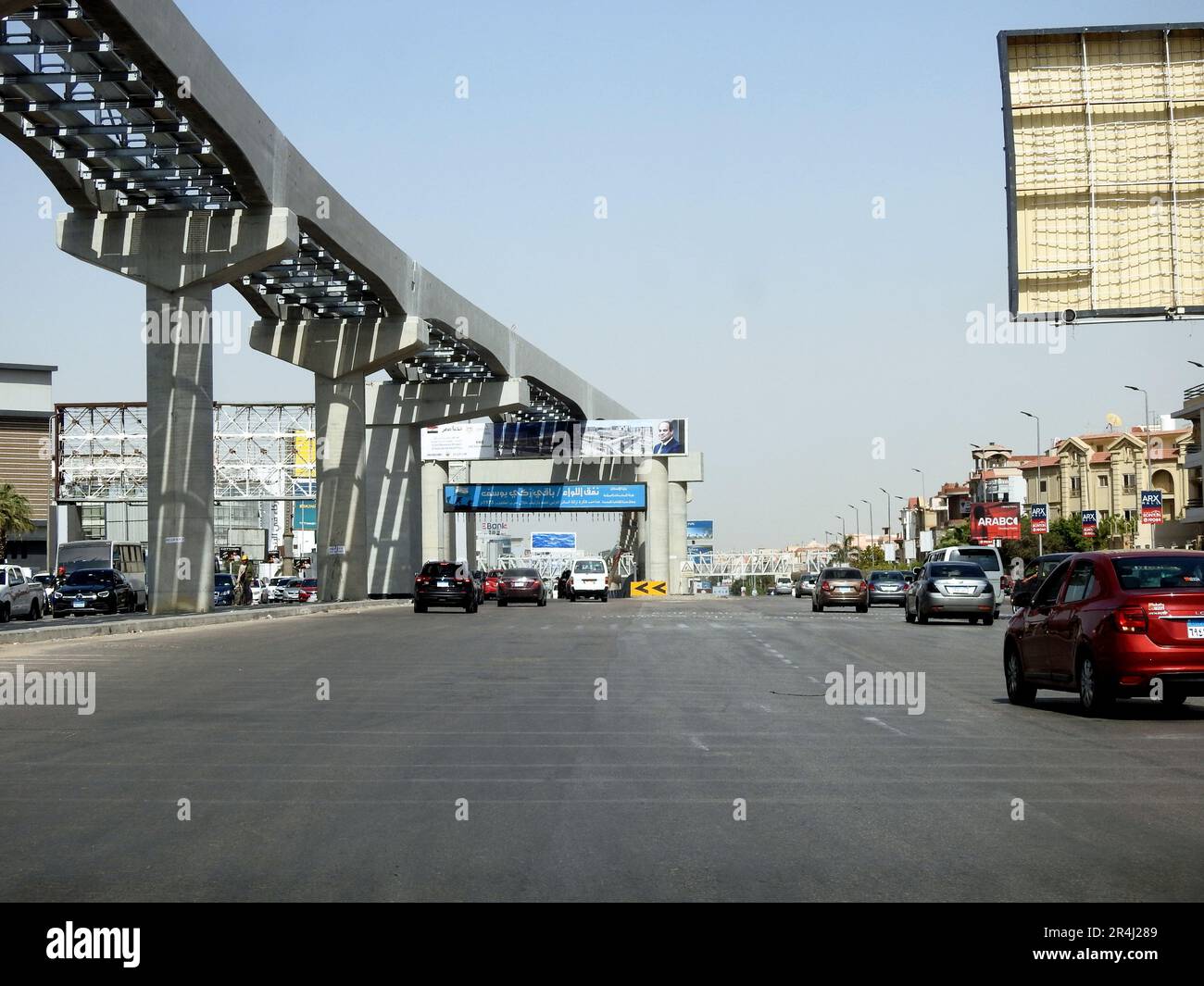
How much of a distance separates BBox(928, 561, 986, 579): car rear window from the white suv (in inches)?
1441

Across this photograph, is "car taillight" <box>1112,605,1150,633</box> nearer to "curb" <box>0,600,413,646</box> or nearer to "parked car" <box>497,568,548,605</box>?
"curb" <box>0,600,413,646</box>

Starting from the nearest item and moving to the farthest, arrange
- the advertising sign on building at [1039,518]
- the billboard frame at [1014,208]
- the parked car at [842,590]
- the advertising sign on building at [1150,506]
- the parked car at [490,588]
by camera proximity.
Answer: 1. the billboard frame at [1014,208]
2. the parked car at [842,590]
3. the advertising sign on building at [1150,506]
4. the advertising sign on building at [1039,518]
5. the parked car at [490,588]

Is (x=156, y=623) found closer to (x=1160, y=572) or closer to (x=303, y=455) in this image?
(x=1160, y=572)

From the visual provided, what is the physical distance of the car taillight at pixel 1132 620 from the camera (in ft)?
46.1

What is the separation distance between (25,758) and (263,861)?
521 centimetres

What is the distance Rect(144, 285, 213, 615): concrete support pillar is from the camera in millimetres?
40000

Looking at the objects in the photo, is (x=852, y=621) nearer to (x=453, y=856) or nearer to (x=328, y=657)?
(x=328, y=657)

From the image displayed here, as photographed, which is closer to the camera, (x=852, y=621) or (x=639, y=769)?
(x=639, y=769)

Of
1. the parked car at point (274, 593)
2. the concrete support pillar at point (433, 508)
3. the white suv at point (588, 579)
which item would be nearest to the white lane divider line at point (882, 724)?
the white suv at point (588, 579)

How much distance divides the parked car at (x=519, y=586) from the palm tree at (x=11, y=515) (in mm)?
45167

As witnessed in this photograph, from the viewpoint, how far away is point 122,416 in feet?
333

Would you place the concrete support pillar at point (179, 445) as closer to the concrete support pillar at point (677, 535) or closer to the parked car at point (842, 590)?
the parked car at point (842, 590)

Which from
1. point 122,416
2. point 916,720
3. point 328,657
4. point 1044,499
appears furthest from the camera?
point 1044,499

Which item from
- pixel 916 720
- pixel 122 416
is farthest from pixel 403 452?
pixel 916 720
